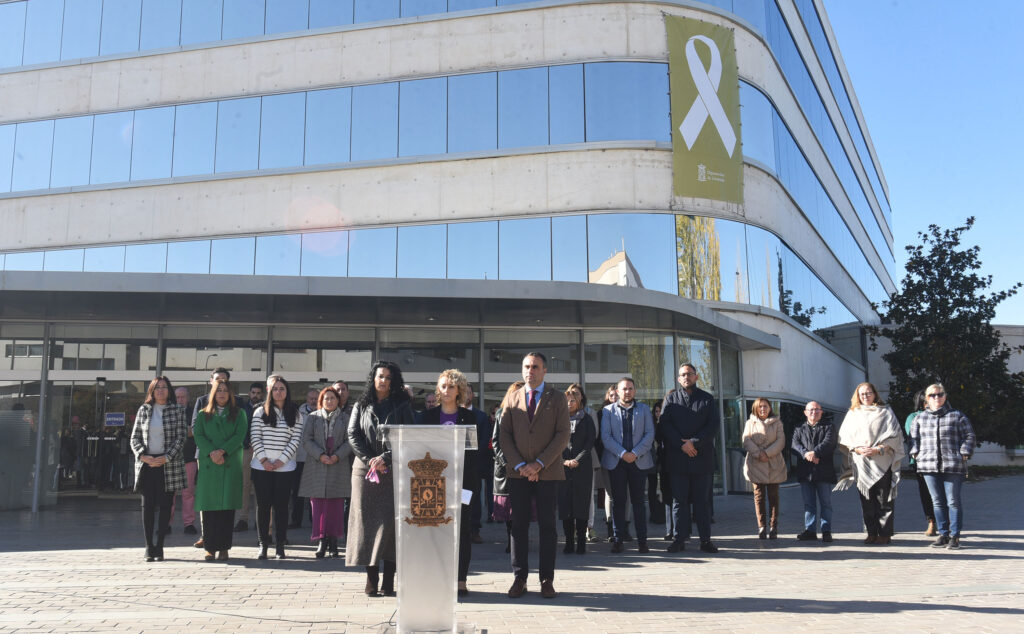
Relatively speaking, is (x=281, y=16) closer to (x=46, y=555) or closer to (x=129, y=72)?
(x=129, y=72)

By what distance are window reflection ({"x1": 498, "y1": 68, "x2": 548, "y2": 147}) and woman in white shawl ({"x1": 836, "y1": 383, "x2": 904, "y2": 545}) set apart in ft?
33.8

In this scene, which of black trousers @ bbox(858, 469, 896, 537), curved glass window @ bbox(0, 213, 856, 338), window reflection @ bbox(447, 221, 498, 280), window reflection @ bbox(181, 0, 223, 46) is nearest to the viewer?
black trousers @ bbox(858, 469, 896, 537)

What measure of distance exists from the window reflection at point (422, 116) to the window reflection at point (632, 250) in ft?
13.0

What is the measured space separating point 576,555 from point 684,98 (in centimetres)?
1301

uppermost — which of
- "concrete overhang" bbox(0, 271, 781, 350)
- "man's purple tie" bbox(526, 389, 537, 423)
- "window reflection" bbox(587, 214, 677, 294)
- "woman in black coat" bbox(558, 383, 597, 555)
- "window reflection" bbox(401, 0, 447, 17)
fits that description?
"window reflection" bbox(401, 0, 447, 17)

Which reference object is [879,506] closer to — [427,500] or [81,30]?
[427,500]

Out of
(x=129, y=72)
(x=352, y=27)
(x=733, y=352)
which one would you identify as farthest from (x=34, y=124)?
(x=733, y=352)

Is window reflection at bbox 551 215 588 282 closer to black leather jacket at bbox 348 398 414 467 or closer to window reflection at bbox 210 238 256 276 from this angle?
window reflection at bbox 210 238 256 276

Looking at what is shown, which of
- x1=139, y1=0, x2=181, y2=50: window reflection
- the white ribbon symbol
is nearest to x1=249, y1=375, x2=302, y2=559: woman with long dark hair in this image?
the white ribbon symbol

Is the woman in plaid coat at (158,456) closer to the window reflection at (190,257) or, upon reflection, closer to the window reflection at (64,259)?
the window reflection at (190,257)

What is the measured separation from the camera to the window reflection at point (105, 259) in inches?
797

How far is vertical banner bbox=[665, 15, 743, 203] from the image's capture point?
63.3 ft

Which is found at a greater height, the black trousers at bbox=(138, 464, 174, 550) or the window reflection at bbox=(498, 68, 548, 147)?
the window reflection at bbox=(498, 68, 548, 147)

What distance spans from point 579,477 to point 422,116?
1220cm
